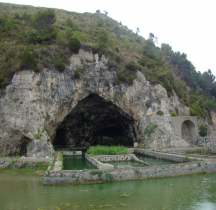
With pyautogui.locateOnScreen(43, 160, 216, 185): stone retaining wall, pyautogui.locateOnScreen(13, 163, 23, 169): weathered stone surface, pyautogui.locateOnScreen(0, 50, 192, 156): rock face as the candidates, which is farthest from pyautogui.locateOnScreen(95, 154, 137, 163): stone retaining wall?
pyautogui.locateOnScreen(13, 163, 23, 169): weathered stone surface

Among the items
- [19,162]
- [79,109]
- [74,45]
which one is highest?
[74,45]

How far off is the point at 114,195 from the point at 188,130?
23427mm

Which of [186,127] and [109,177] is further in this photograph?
[186,127]

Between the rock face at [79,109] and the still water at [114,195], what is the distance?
9138mm

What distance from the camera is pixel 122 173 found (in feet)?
41.4

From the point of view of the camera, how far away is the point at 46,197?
9.38m

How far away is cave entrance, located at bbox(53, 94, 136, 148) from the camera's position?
31.8 m

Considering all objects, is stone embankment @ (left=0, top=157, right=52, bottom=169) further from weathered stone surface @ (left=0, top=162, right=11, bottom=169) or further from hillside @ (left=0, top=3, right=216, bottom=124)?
hillside @ (left=0, top=3, right=216, bottom=124)

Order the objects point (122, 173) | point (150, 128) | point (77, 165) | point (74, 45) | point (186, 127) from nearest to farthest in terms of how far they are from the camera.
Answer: point (122, 173) < point (77, 165) < point (74, 45) < point (150, 128) < point (186, 127)

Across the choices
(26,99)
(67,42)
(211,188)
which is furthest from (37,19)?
(211,188)

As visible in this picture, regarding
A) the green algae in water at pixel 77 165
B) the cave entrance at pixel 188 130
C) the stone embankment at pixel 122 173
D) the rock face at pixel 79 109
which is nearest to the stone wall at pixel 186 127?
the cave entrance at pixel 188 130

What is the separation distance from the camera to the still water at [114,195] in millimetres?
8375

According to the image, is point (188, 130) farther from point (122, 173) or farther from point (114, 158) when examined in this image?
point (122, 173)

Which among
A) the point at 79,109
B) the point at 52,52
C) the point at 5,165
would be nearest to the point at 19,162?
the point at 5,165
